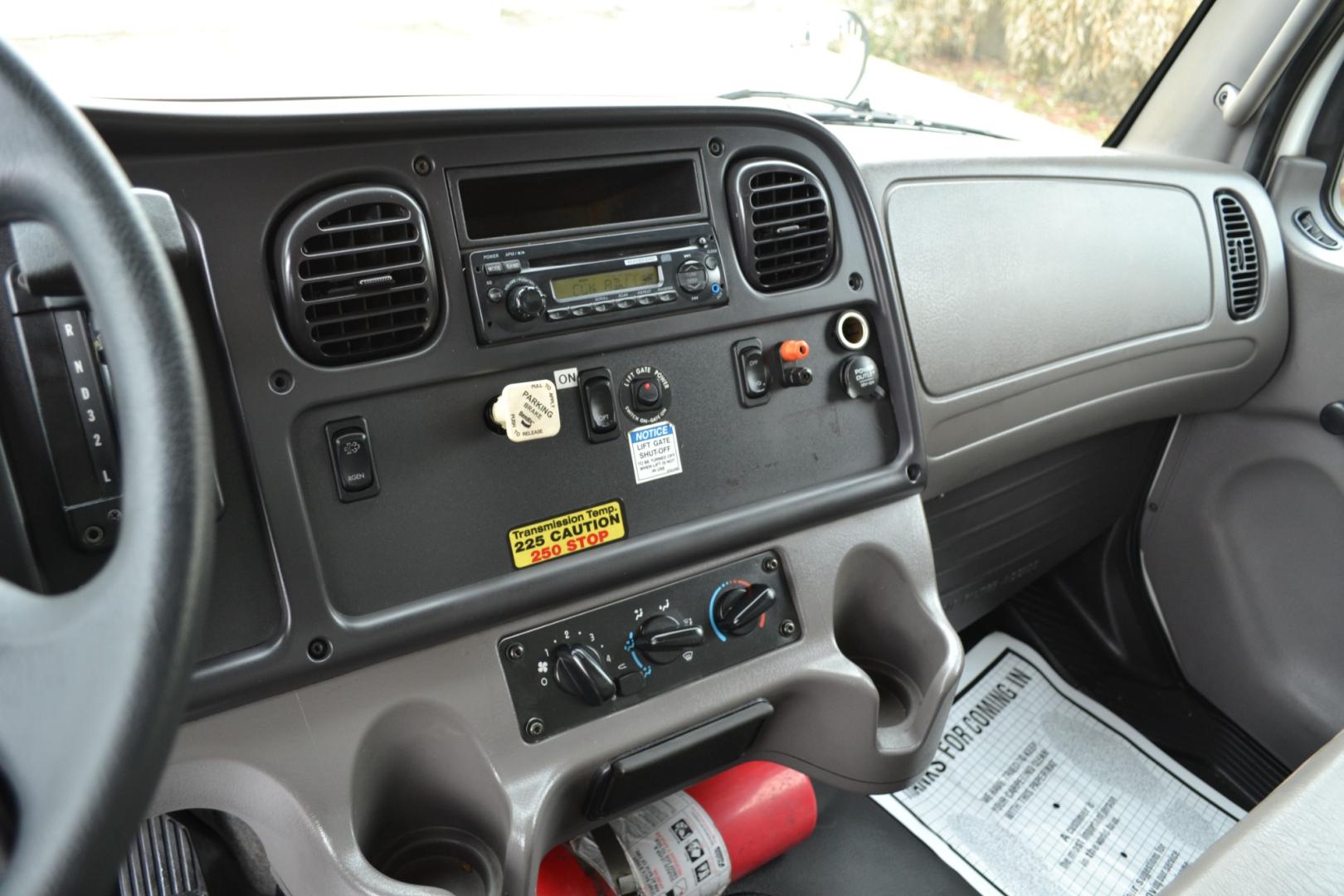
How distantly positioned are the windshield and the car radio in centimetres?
18

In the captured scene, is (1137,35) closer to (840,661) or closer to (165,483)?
(840,661)

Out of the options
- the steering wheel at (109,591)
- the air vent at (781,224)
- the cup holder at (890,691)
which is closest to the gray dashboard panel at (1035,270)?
the air vent at (781,224)

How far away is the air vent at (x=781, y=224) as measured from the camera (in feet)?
4.06

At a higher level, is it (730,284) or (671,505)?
(730,284)

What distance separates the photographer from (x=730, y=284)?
4.04 ft

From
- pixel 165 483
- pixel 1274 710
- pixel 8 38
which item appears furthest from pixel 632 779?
pixel 1274 710

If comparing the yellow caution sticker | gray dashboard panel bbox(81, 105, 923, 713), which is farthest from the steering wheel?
the yellow caution sticker

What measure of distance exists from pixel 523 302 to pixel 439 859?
0.62 meters

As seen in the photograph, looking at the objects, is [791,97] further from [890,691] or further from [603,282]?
[890,691]

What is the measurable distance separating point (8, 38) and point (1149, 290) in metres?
1.76

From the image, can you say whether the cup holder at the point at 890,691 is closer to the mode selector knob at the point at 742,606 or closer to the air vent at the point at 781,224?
the mode selector knob at the point at 742,606

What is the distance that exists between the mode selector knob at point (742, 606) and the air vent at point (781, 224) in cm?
37

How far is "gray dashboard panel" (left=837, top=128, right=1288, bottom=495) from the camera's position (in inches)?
59.6

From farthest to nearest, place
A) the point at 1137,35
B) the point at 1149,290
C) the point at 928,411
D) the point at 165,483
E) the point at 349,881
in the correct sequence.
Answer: the point at 1137,35, the point at 1149,290, the point at 928,411, the point at 349,881, the point at 165,483
